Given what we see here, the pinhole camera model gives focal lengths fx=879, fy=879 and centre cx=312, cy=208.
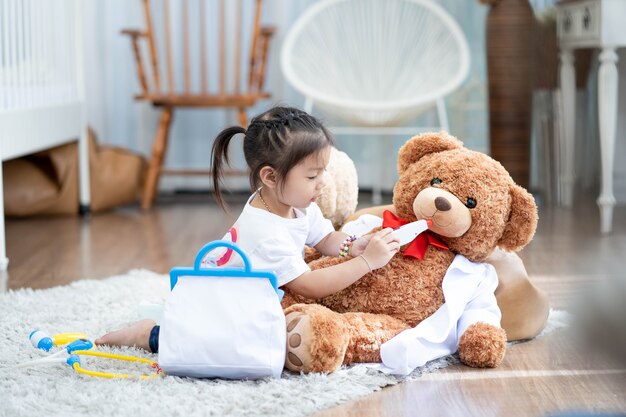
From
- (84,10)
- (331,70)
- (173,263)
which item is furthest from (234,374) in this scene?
(84,10)

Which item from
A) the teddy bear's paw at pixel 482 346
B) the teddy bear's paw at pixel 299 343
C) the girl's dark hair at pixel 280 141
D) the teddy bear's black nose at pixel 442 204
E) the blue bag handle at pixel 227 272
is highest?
the girl's dark hair at pixel 280 141

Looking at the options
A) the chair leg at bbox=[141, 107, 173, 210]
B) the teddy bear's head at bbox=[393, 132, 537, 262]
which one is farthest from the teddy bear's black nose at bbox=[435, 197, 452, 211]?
the chair leg at bbox=[141, 107, 173, 210]

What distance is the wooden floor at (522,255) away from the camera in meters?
1.21

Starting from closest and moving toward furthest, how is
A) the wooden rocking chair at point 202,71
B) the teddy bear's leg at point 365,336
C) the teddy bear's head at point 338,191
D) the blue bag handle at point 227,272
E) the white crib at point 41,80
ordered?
the blue bag handle at point 227,272
the teddy bear's leg at point 365,336
the teddy bear's head at point 338,191
the white crib at point 41,80
the wooden rocking chair at point 202,71

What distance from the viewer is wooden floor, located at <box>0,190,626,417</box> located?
121 centimetres

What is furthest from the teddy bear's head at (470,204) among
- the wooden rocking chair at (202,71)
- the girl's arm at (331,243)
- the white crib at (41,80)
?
the wooden rocking chair at (202,71)

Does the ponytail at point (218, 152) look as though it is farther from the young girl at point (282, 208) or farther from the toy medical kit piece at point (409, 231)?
the toy medical kit piece at point (409, 231)

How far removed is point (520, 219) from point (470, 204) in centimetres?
9

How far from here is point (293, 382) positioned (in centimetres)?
127

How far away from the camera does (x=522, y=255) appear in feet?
7.84

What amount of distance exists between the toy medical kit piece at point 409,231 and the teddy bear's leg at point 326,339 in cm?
15

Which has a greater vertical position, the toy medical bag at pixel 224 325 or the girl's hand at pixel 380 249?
the girl's hand at pixel 380 249

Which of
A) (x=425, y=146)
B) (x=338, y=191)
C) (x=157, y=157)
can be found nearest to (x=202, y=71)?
(x=157, y=157)

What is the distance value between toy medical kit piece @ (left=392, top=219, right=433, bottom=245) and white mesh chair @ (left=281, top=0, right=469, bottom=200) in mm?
1978
